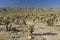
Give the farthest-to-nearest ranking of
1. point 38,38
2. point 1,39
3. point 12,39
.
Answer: point 38,38, point 12,39, point 1,39

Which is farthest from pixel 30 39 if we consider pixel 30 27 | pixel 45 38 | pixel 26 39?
pixel 30 27

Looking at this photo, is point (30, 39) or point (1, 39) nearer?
point (1, 39)

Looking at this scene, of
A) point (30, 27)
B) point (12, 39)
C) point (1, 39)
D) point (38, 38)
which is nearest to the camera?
point (1, 39)

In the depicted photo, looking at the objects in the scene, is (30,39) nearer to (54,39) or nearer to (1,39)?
(54,39)

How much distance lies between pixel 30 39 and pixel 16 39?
1130 mm

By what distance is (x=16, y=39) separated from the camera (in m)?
17.5

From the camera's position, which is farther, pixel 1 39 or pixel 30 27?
pixel 30 27

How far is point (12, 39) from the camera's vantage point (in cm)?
1716

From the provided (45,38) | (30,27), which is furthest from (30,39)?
(30,27)

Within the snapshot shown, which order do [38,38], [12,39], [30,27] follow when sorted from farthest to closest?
[30,27] → [38,38] → [12,39]

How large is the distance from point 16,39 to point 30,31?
10.6ft

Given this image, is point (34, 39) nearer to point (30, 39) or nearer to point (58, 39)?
point (30, 39)

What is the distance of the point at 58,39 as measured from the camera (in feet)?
57.6

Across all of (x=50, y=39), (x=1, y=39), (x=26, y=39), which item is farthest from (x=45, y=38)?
(x=1, y=39)
